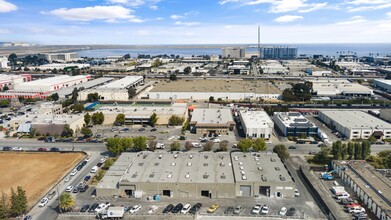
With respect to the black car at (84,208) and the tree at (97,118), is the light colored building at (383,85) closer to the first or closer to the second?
the tree at (97,118)

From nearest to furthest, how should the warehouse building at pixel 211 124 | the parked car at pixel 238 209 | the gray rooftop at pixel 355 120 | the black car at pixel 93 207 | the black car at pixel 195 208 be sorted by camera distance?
1. the parked car at pixel 238 209
2. the black car at pixel 195 208
3. the black car at pixel 93 207
4. the gray rooftop at pixel 355 120
5. the warehouse building at pixel 211 124

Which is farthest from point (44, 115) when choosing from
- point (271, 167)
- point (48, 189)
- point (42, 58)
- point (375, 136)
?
point (42, 58)

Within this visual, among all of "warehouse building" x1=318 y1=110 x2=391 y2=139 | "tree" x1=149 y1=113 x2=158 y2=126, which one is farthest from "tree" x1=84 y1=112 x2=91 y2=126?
"warehouse building" x1=318 y1=110 x2=391 y2=139

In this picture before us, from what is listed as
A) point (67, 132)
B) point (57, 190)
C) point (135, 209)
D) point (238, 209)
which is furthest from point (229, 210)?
point (67, 132)

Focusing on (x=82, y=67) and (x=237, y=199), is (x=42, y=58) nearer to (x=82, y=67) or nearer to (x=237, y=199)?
(x=82, y=67)

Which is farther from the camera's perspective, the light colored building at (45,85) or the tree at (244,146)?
the light colored building at (45,85)

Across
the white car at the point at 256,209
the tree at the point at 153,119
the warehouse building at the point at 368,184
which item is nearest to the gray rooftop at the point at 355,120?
the warehouse building at the point at 368,184

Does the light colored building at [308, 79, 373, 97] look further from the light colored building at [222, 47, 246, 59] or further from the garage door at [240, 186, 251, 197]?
the light colored building at [222, 47, 246, 59]
